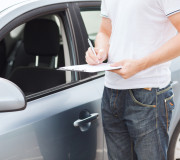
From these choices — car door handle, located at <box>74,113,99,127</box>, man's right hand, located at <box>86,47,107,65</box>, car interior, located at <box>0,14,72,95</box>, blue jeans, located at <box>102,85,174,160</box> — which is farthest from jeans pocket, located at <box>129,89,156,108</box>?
car interior, located at <box>0,14,72,95</box>

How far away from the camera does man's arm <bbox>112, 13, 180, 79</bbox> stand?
1765 mm

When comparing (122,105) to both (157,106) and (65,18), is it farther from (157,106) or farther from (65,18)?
(65,18)

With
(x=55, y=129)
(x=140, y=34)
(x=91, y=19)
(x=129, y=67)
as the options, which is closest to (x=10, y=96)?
(x=55, y=129)

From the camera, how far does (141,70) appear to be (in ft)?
5.96

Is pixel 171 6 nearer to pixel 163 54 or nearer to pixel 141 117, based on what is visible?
pixel 163 54

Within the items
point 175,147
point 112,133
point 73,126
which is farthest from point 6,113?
point 175,147

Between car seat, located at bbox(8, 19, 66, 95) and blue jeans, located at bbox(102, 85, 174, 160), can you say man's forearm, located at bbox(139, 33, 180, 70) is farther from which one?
car seat, located at bbox(8, 19, 66, 95)

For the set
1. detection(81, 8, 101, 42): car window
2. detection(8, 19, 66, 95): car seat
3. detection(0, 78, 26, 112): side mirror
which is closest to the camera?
detection(0, 78, 26, 112): side mirror

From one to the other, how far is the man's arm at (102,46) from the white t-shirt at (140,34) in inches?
1.9

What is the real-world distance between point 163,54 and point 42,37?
114 centimetres

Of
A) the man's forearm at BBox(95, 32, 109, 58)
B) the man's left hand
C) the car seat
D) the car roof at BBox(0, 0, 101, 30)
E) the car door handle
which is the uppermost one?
the car roof at BBox(0, 0, 101, 30)

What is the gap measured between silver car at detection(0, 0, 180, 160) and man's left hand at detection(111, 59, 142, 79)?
433mm

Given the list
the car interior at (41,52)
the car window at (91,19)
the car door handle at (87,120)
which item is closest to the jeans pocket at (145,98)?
the car door handle at (87,120)

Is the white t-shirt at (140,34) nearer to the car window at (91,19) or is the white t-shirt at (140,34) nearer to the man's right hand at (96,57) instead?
the man's right hand at (96,57)
